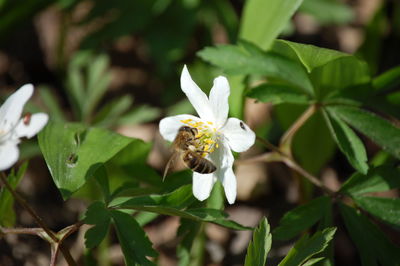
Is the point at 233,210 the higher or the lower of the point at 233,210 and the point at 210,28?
the lower

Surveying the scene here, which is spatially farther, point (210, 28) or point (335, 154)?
point (210, 28)

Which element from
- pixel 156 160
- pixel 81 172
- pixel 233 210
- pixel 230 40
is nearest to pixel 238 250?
pixel 233 210

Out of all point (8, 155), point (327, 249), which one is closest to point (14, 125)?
point (8, 155)

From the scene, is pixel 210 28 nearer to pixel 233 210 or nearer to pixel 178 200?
pixel 233 210

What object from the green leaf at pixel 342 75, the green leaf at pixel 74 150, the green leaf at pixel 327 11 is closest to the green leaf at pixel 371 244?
the green leaf at pixel 342 75

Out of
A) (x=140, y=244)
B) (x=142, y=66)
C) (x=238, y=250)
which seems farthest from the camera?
(x=142, y=66)

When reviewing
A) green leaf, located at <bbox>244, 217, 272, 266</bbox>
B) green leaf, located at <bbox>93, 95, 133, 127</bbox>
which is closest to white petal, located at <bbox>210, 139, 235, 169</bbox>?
green leaf, located at <bbox>244, 217, 272, 266</bbox>
